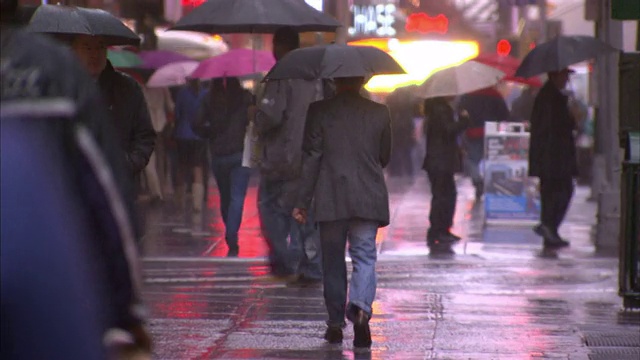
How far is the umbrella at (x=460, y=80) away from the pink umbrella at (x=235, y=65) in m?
1.68

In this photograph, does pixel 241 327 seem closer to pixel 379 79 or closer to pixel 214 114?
pixel 214 114

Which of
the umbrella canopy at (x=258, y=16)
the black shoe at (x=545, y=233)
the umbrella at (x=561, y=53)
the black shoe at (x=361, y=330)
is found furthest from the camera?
the black shoe at (x=545, y=233)

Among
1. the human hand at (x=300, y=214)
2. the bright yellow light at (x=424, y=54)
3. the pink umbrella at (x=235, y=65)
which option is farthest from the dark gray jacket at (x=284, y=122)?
the bright yellow light at (x=424, y=54)

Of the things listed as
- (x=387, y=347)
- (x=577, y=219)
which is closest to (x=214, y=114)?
(x=387, y=347)

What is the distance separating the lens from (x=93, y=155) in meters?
2.55

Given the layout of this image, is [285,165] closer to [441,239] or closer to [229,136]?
[229,136]

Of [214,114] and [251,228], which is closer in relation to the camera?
[214,114]

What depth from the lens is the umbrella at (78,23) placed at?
7633mm

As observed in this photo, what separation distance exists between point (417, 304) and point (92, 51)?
3464mm

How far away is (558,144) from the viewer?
545 inches

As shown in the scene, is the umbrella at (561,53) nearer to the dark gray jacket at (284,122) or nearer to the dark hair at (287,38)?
the dark hair at (287,38)

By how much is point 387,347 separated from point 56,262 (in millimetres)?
5681

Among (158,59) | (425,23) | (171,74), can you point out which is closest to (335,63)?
(171,74)

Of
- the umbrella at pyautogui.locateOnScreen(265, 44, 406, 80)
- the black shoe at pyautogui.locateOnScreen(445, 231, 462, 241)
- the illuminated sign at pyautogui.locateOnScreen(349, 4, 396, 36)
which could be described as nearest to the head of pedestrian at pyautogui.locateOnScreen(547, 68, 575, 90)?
the black shoe at pyautogui.locateOnScreen(445, 231, 462, 241)
